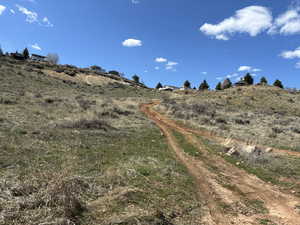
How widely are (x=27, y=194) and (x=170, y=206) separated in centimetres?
455

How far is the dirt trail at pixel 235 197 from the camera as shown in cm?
717

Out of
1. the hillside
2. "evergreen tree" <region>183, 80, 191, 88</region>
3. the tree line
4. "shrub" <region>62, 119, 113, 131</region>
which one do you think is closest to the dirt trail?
the hillside

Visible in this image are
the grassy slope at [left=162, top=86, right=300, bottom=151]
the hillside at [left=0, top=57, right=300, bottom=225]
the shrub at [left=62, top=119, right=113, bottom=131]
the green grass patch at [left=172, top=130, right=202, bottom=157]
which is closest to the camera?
the hillside at [left=0, top=57, right=300, bottom=225]

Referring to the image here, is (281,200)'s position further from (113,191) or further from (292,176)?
(113,191)

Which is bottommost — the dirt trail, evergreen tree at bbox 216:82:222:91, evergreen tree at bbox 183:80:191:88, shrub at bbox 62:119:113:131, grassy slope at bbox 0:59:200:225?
the dirt trail

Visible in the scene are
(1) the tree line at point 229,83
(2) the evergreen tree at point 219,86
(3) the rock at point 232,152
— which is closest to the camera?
(3) the rock at point 232,152

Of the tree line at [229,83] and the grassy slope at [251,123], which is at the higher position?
the tree line at [229,83]

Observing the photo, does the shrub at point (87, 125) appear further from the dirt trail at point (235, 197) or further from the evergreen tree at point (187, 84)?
the evergreen tree at point (187, 84)

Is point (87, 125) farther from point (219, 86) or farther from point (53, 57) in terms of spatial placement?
point (53, 57)

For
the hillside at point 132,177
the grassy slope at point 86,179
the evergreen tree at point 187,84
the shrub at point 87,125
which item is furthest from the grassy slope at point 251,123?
the evergreen tree at point 187,84

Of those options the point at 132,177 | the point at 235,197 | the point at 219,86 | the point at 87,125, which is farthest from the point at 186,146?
the point at 219,86

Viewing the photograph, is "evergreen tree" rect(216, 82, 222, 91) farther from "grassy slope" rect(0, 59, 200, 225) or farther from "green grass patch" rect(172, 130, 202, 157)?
"grassy slope" rect(0, 59, 200, 225)

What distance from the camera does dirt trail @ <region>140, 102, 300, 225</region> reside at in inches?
282

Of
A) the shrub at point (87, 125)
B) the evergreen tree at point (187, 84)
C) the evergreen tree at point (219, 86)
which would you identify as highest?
the evergreen tree at point (187, 84)
